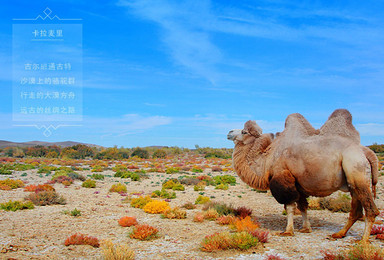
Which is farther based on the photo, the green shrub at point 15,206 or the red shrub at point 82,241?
the green shrub at point 15,206

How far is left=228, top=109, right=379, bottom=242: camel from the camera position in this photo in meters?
7.24

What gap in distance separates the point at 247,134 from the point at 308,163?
2.15 meters

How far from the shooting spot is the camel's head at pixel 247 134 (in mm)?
9398

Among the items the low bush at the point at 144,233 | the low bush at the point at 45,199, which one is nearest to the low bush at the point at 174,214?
the low bush at the point at 144,233

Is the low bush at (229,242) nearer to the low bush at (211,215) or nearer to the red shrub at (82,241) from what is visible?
the red shrub at (82,241)

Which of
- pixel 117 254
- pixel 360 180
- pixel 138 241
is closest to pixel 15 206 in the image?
pixel 138 241

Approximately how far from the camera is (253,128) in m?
9.44

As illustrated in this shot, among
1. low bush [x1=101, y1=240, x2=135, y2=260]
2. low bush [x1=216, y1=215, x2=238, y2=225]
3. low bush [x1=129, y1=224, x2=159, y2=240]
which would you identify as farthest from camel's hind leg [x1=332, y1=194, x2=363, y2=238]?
low bush [x1=101, y1=240, x2=135, y2=260]

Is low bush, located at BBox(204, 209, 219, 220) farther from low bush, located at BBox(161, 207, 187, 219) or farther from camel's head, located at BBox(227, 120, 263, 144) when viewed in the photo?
camel's head, located at BBox(227, 120, 263, 144)

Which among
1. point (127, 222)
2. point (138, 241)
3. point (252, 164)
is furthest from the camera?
point (127, 222)

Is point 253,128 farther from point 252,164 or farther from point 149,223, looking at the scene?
point 149,223

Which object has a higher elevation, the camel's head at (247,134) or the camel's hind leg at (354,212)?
the camel's head at (247,134)

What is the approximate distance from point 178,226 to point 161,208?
7.87ft

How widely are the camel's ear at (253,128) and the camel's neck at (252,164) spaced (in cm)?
32
